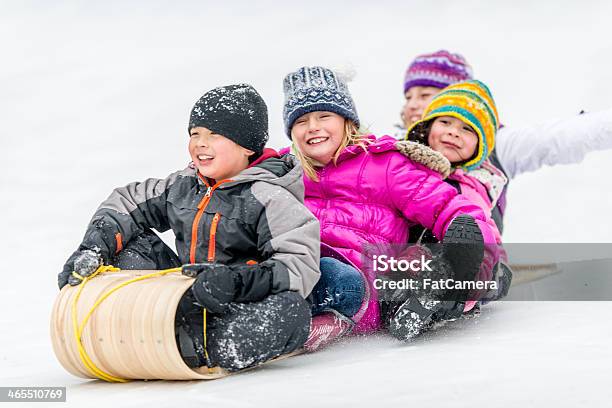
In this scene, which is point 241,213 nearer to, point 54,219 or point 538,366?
point 538,366

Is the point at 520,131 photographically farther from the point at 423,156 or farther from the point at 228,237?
the point at 228,237

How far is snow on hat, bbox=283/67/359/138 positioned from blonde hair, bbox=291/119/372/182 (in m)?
0.03

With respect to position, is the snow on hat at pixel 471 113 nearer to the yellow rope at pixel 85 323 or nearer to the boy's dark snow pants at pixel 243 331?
the boy's dark snow pants at pixel 243 331

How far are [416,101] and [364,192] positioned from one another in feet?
4.67

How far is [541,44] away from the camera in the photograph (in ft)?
24.5

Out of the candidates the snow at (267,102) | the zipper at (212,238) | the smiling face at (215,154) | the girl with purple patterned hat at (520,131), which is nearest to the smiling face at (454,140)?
the snow at (267,102)

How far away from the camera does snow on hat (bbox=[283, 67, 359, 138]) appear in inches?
87.0

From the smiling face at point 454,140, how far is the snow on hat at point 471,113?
0.06 feet

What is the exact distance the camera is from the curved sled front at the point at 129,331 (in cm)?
149

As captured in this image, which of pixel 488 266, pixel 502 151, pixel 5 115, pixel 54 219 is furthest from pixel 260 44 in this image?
pixel 488 266

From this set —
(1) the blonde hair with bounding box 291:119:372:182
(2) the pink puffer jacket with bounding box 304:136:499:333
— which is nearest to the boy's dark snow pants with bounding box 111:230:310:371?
(2) the pink puffer jacket with bounding box 304:136:499:333

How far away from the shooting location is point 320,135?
7.21 ft

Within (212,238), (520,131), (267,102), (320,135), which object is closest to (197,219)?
(212,238)

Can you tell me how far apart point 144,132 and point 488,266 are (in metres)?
5.00
